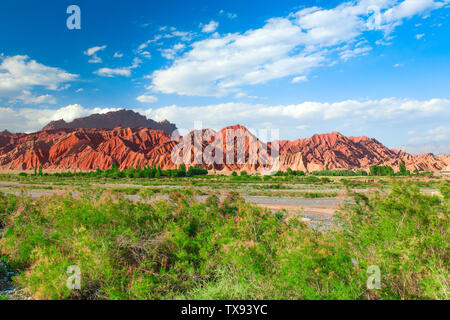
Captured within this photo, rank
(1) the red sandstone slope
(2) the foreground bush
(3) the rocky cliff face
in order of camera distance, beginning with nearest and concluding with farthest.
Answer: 1. (2) the foreground bush
2. (1) the red sandstone slope
3. (3) the rocky cliff face

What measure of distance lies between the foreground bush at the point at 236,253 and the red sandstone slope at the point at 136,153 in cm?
11948

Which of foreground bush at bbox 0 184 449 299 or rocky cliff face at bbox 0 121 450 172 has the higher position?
rocky cliff face at bbox 0 121 450 172

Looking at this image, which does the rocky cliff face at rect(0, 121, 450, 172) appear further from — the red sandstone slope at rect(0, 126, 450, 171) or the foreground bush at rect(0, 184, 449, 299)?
the foreground bush at rect(0, 184, 449, 299)

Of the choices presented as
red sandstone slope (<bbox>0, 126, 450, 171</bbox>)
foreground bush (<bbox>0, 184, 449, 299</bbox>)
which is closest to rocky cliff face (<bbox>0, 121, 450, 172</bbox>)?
red sandstone slope (<bbox>0, 126, 450, 171</bbox>)

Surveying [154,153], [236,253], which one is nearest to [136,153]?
[154,153]

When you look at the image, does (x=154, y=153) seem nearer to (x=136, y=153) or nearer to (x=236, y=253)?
(x=136, y=153)

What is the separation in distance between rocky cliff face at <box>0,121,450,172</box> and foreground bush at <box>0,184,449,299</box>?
120 meters

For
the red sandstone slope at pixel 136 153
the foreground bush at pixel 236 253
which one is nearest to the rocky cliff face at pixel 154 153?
the red sandstone slope at pixel 136 153

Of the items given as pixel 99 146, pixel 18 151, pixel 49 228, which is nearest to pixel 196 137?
pixel 99 146

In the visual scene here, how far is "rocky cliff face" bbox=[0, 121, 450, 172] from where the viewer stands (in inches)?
4931
